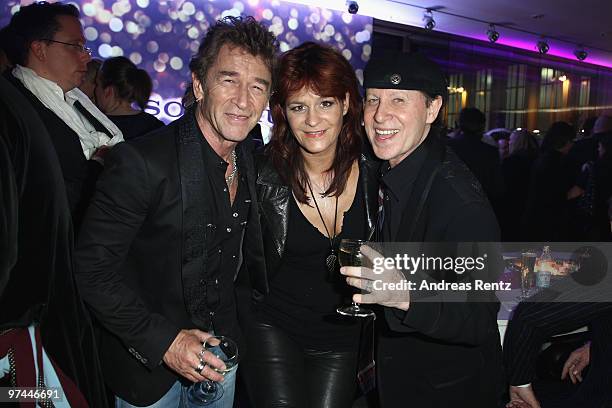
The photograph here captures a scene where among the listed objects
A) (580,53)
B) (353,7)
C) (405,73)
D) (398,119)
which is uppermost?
(580,53)

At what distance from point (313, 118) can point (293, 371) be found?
3.41ft

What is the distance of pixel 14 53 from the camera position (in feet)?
8.67

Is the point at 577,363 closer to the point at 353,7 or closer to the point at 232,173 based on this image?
the point at 232,173

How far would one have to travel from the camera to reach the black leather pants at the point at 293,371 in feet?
6.63

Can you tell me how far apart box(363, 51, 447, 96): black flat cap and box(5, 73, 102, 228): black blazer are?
1511 millimetres

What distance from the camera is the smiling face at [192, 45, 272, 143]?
1.73 m

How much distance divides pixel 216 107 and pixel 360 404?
7.25ft

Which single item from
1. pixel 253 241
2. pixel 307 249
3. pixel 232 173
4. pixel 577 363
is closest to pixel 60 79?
pixel 232 173

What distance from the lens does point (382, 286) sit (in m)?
1.36

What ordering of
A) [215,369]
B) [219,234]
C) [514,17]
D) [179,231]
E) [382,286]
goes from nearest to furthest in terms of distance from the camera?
[382,286] < [215,369] < [179,231] < [219,234] < [514,17]

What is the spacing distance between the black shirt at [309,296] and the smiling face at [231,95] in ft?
1.82

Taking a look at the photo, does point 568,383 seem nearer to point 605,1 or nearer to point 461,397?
point 461,397

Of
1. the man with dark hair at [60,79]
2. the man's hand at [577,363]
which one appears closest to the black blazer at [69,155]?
the man with dark hair at [60,79]

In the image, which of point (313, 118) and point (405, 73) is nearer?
point (405, 73)
